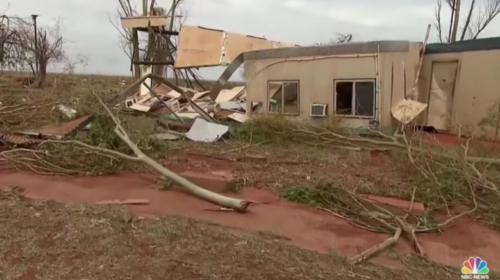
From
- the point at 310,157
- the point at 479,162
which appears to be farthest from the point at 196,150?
the point at 479,162

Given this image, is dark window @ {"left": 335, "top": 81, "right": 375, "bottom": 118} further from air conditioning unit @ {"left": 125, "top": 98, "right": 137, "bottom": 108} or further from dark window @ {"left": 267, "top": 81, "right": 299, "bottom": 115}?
air conditioning unit @ {"left": 125, "top": 98, "right": 137, "bottom": 108}

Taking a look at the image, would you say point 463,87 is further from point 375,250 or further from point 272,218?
point 375,250

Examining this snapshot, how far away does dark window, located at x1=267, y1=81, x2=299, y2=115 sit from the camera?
12555mm

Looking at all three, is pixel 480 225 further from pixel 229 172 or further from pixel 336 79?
pixel 336 79

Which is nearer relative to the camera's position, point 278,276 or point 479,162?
point 278,276

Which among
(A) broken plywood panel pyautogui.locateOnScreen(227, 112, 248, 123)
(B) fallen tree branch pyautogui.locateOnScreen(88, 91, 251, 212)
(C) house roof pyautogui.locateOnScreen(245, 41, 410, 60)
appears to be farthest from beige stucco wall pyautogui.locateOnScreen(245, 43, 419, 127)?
(B) fallen tree branch pyautogui.locateOnScreen(88, 91, 251, 212)

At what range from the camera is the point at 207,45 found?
17.0 meters

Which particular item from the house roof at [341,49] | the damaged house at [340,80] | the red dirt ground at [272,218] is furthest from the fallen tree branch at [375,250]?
the house roof at [341,49]

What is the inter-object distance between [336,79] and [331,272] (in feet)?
28.2

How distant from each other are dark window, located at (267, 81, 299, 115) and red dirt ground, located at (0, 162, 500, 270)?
6010 mm

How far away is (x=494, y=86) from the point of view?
10.9 metres

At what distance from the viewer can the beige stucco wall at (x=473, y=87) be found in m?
10.9

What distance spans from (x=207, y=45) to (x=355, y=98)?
756cm

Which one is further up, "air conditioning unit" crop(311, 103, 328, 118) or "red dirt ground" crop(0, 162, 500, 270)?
"air conditioning unit" crop(311, 103, 328, 118)
